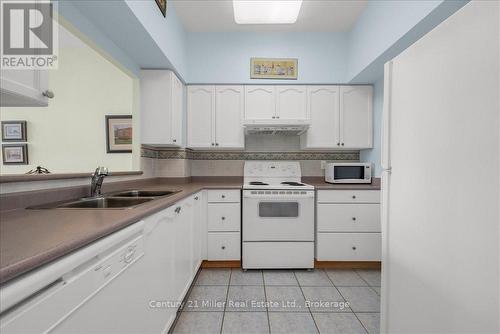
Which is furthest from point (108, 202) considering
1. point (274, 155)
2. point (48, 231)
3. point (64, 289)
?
point (274, 155)

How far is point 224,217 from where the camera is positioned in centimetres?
238

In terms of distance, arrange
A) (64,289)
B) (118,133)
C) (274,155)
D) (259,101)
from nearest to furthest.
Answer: (64,289), (259,101), (118,133), (274,155)

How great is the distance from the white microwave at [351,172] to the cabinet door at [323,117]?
0.94 feet

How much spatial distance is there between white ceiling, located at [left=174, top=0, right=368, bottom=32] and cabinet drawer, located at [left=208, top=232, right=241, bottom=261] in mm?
2312

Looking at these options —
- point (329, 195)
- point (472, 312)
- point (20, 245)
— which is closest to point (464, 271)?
point (472, 312)

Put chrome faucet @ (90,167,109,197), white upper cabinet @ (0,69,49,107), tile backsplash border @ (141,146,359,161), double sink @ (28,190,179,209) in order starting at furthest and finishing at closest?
1. tile backsplash border @ (141,146,359,161)
2. chrome faucet @ (90,167,109,197)
3. double sink @ (28,190,179,209)
4. white upper cabinet @ (0,69,49,107)

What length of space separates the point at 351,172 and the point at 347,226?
0.62 metres

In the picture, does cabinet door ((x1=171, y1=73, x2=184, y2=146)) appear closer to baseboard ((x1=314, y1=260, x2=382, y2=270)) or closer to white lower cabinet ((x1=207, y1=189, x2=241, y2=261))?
white lower cabinet ((x1=207, y1=189, x2=241, y2=261))

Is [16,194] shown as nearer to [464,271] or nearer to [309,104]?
[464,271]

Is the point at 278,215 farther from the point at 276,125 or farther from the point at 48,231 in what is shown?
the point at 48,231

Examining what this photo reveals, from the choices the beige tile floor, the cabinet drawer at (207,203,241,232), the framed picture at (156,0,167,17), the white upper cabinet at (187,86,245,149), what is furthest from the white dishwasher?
the white upper cabinet at (187,86,245,149)

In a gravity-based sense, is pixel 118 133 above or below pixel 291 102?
below

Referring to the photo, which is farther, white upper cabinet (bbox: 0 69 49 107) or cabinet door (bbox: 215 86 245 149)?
cabinet door (bbox: 215 86 245 149)

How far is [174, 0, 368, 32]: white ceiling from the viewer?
2.24 m
